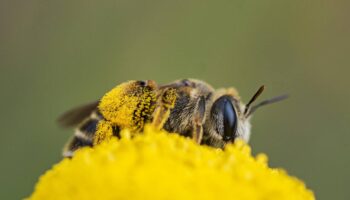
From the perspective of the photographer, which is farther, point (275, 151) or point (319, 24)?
point (319, 24)

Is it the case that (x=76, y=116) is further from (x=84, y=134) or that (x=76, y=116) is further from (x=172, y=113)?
(x=172, y=113)

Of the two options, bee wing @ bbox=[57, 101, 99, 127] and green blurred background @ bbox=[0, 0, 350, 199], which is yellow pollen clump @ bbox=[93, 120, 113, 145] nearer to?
bee wing @ bbox=[57, 101, 99, 127]

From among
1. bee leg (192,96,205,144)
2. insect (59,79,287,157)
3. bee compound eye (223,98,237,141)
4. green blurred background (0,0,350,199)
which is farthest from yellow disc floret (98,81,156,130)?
green blurred background (0,0,350,199)

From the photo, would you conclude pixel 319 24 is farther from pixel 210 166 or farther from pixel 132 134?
pixel 210 166

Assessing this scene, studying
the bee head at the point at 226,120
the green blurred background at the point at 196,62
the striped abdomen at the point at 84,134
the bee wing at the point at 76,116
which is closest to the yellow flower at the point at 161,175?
the bee head at the point at 226,120

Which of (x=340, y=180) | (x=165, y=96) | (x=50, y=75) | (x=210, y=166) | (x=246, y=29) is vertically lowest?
(x=210, y=166)

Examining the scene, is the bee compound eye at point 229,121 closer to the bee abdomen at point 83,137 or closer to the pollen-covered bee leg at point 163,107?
the pollen-covered bee leg at point 163,107

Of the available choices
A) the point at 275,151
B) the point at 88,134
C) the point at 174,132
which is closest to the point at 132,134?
the point at 174,132

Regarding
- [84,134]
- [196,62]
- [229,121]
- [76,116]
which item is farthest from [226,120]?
[196,62]
